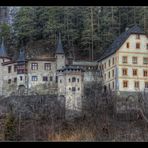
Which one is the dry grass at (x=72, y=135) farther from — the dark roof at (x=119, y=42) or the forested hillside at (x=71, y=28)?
the forested hillside at (x=71, y=28)

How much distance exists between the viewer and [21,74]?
3922 centimetres

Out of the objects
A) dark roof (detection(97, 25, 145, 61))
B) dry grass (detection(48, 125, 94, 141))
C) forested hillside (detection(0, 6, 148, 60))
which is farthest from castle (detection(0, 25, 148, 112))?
dry grass (detection(48, 125, 94, 141))

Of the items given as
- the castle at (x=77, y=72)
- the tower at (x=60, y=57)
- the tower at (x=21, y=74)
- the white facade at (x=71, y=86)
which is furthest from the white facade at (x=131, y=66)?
the tower at (x=21, y=74)

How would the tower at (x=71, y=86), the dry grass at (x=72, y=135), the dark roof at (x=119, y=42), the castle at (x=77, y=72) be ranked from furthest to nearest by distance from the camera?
1. the dark roof at (x=119, y=42)
2. the castle at (x=77, y=72)
3. the tower at (x=71, y=86)
4. the dry grass at (x=72, y=135)

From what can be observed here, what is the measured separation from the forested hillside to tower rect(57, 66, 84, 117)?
4726 mm

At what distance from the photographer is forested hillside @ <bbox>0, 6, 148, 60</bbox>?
4288 cm

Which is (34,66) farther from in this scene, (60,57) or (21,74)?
(60,57)

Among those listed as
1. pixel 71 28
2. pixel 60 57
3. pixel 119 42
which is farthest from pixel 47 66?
pixel 71 28

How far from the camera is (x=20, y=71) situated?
130 ft

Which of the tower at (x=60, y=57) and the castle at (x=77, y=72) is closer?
the castle at (x=77, y=72)

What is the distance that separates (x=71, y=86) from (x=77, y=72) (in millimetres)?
1248

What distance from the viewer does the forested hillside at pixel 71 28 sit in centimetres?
4288

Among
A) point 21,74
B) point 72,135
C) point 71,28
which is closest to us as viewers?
point 72,135

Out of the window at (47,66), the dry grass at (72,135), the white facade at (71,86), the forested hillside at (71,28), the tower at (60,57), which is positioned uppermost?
the forested hillside at (71,28)
